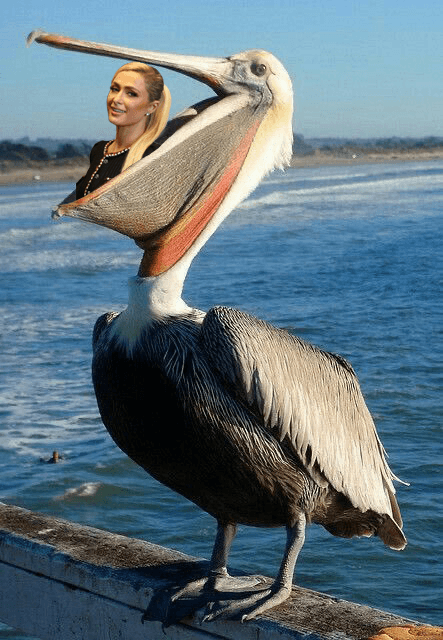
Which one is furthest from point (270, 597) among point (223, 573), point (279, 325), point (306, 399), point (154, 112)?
point (279, 325)

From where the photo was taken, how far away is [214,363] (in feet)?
8.85

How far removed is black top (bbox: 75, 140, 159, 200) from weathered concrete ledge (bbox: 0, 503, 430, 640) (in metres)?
0.94

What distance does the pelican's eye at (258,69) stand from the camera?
2.82 meters

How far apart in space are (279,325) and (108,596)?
28.6ft

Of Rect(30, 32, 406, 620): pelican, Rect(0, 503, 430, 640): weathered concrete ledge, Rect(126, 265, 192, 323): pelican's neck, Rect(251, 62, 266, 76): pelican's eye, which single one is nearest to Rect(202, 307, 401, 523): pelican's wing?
Rect(30, 32, 406, 620): pelican

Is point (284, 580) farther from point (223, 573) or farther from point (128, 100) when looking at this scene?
point (128, 100)

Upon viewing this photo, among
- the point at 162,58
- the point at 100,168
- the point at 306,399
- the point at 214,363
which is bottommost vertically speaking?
the point at 306,399

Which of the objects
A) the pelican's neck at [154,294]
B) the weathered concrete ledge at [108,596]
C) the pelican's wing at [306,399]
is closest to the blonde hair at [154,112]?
the pelican's neck at [154,294]

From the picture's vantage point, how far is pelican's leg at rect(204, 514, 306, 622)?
8.42 ft

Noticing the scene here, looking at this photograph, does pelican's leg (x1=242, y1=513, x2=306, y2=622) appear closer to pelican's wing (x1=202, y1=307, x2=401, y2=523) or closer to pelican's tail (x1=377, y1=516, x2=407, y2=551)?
pelican's wing (x1=202, y1=307, x2=401, y2=523)

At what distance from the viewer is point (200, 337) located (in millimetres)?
2734

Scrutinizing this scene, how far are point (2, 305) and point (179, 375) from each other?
11704 millimetres

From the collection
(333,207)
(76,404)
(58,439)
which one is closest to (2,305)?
(76,404)

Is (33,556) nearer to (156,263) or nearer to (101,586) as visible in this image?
(101,586)
